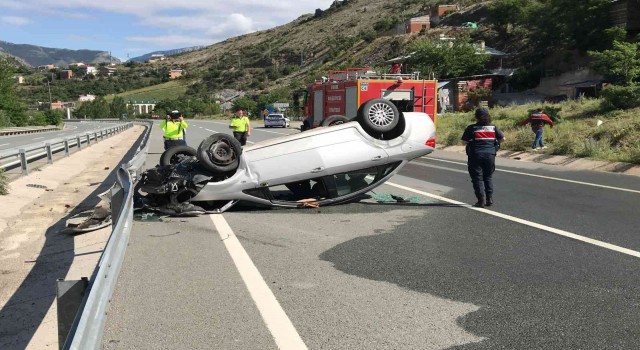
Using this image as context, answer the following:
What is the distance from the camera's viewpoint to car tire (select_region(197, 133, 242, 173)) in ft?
27.1

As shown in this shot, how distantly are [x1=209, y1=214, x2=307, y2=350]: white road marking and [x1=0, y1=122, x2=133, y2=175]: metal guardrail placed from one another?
8170mm

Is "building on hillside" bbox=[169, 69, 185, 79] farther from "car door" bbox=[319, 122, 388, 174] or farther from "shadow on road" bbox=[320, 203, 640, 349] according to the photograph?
"shadow on road" bbox=[320, 203, 640, 349]

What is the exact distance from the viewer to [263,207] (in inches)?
354

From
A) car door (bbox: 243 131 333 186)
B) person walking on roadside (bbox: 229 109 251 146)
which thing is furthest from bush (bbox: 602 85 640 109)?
car door (bbox: 243 131 333 186)

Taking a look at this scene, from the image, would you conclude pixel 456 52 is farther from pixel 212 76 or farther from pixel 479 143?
pixel 212 76

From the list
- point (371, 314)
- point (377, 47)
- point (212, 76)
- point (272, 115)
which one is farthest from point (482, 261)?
point (212, 76)

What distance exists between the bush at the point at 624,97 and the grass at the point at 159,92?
13013 centimetres

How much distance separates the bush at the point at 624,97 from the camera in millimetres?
21158

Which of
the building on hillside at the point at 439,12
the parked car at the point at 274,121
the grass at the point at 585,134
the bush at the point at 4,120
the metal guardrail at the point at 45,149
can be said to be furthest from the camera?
the building on hillside at the point at 439,12

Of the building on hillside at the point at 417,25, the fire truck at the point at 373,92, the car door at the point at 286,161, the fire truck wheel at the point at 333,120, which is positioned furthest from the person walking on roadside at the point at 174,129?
the building on hillside at the point at 417,25

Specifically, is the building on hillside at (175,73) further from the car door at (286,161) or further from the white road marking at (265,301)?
the white road marking at (265,301)

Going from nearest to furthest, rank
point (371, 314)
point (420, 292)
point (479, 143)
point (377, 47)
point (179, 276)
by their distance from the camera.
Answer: point (371, 314), point (420, 292), point (179, 276), point (479, 143), point (377, 47)

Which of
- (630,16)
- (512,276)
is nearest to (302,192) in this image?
(512,276)

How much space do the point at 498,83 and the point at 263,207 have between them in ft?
173
